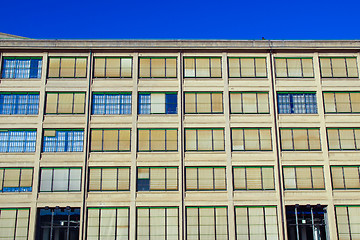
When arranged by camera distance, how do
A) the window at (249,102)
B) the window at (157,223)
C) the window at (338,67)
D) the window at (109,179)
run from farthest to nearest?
the window at (338,67) → the window at (249,102) → the window at (109,179) → the window at (157,223)

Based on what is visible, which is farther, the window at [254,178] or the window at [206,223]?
the window at [254,178]

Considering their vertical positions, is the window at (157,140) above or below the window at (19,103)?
below

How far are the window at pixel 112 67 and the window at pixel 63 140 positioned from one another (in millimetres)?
5856

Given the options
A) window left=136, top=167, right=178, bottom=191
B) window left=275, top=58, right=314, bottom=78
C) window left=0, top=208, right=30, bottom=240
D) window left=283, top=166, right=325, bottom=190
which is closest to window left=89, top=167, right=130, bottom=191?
window left=136, top=167, right=178, bottom=191

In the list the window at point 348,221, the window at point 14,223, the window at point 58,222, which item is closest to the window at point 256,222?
the window at point 348,221

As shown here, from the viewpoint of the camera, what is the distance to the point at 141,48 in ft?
119

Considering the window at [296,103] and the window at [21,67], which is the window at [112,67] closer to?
the window at [21,67]

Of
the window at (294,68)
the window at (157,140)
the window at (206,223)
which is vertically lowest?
the window at (206,223)

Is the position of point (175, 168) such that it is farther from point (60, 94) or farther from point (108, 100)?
point (60, 94)

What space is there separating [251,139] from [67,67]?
728 inches

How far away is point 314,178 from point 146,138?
609 inches

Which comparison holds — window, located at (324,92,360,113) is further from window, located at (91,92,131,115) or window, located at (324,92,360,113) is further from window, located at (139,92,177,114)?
window, located at (91,92,131,115)

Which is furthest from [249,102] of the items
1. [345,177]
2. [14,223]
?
[14,223]

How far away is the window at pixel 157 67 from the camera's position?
3634 cm
